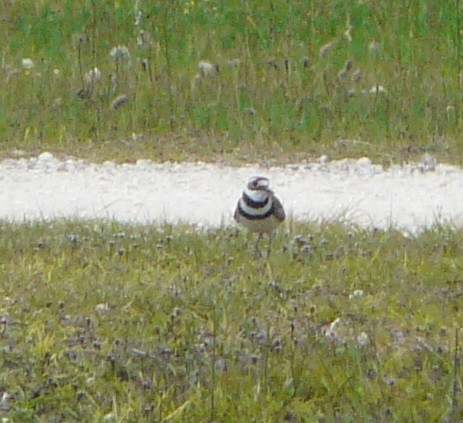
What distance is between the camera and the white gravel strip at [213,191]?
8.11 m

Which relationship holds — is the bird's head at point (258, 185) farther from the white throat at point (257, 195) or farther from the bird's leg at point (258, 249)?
the bird's leg at point (258, 249)

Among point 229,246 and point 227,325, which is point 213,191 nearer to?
point 229,246

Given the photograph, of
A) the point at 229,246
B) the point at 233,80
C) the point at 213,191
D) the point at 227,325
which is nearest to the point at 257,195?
the point at 229,246

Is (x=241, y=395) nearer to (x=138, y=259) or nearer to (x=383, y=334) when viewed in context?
(x=383, y=334)

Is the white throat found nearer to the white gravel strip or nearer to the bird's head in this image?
the bird's head

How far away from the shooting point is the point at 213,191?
351 inches

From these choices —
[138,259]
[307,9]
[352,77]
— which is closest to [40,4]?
[307,9]

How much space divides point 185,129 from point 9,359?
533 centimetres

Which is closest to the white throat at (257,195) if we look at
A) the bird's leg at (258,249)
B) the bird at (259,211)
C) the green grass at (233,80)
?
the bird at (259,211)

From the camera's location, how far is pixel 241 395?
16.1 feet

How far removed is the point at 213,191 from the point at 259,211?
6.93ft

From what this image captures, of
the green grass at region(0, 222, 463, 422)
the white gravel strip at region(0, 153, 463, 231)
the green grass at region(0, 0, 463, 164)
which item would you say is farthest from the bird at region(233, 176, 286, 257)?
the green grass at region(0, 0, 463, 164)

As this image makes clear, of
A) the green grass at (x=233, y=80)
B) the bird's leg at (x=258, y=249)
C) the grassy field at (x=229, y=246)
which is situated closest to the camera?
the grassy field at (x=229, y=246)

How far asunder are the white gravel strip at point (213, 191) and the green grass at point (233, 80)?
0.31m
